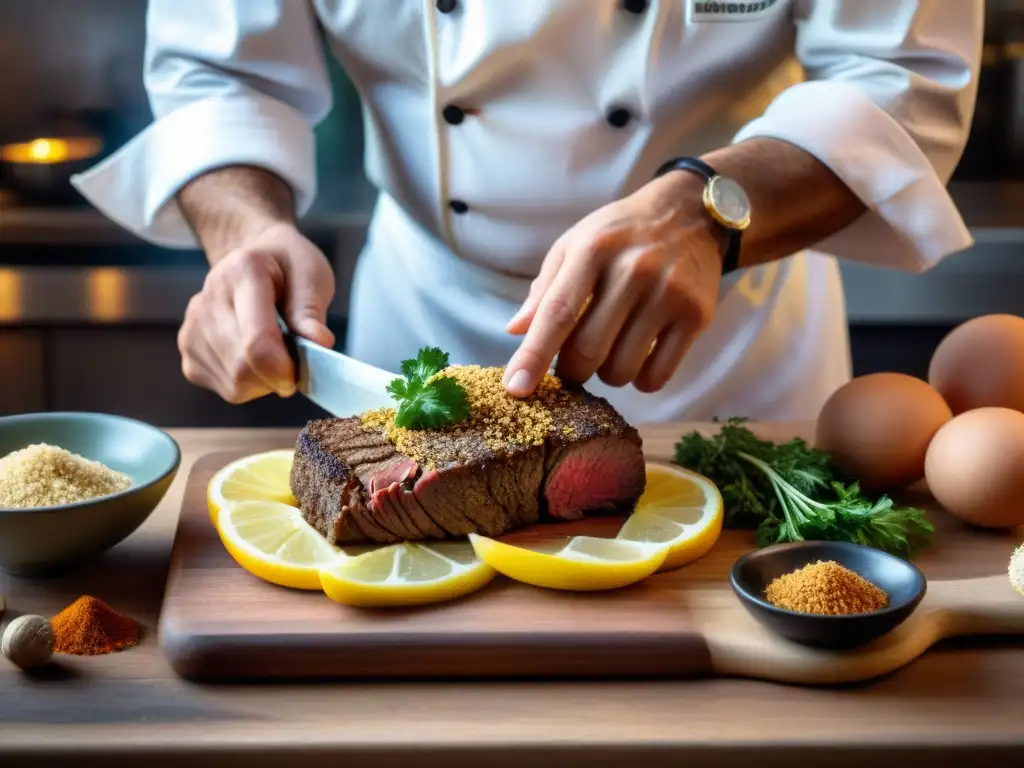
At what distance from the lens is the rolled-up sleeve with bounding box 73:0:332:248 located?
1.76 metres

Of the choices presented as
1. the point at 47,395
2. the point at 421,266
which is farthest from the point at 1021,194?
the point at 47,395

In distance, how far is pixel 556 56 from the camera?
1.69m

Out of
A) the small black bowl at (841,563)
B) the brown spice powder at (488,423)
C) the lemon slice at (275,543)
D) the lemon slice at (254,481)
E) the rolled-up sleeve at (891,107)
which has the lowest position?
the lemon slice at (254,481)

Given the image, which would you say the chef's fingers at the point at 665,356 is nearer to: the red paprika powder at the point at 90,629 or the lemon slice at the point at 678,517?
the lemon slice at the point at 678,517

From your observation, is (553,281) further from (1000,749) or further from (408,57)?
(1000,749)

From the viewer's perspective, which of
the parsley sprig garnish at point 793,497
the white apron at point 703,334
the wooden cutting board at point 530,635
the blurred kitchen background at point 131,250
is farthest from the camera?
the blurred kitchen background at point 131,250

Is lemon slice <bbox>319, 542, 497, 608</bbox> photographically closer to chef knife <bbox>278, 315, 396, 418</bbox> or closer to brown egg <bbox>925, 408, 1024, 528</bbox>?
chef knife <bbox>278, 315, 396, 418</bbox>

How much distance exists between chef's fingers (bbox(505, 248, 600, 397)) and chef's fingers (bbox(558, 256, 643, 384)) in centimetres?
2

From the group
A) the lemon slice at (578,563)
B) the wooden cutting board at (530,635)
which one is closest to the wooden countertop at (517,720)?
the wooden cutting board at (530,635)

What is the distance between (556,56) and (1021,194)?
5.83ft

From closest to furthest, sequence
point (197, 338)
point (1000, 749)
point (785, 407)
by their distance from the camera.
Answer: point (1000, 749), point (197, 338), point (785, 407)

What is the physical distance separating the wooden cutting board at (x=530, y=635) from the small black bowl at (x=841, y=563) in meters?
0.03

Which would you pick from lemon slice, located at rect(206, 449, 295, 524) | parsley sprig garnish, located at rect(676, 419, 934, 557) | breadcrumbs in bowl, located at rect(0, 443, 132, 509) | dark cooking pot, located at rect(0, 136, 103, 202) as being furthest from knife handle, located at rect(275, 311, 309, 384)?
dark cooking pot, located at rect(0, 136, 103, 202)

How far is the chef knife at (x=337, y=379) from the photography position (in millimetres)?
1461
